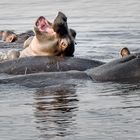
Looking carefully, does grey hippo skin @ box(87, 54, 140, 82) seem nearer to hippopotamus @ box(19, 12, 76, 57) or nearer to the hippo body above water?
the hippo body above water

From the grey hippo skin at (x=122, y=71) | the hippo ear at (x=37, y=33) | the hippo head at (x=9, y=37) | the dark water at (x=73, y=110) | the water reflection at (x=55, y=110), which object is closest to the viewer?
the dark water at (x=73, y=110)

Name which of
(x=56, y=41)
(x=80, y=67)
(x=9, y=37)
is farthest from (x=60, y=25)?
(x=9, y=37)

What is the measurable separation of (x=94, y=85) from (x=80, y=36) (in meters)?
9.13

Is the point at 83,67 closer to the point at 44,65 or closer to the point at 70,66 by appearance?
the point at 70,66

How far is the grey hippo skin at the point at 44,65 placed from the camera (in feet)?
36.0

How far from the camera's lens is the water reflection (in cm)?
661

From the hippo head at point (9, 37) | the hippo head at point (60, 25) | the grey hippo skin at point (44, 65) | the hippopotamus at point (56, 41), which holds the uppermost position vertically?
the hippo head at point (60, 25)

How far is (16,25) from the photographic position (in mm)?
22484

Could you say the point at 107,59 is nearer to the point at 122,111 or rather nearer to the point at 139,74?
the point at 139,74

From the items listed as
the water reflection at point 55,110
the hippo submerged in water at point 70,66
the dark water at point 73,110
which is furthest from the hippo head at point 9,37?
the water reflection at point 55,110

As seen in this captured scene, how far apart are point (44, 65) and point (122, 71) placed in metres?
1.85

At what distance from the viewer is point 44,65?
11.1 meters

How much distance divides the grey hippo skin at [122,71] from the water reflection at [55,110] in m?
0.56

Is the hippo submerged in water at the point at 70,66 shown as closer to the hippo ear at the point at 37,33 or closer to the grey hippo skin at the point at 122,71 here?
the grey hippo skin at the point at 122,71
